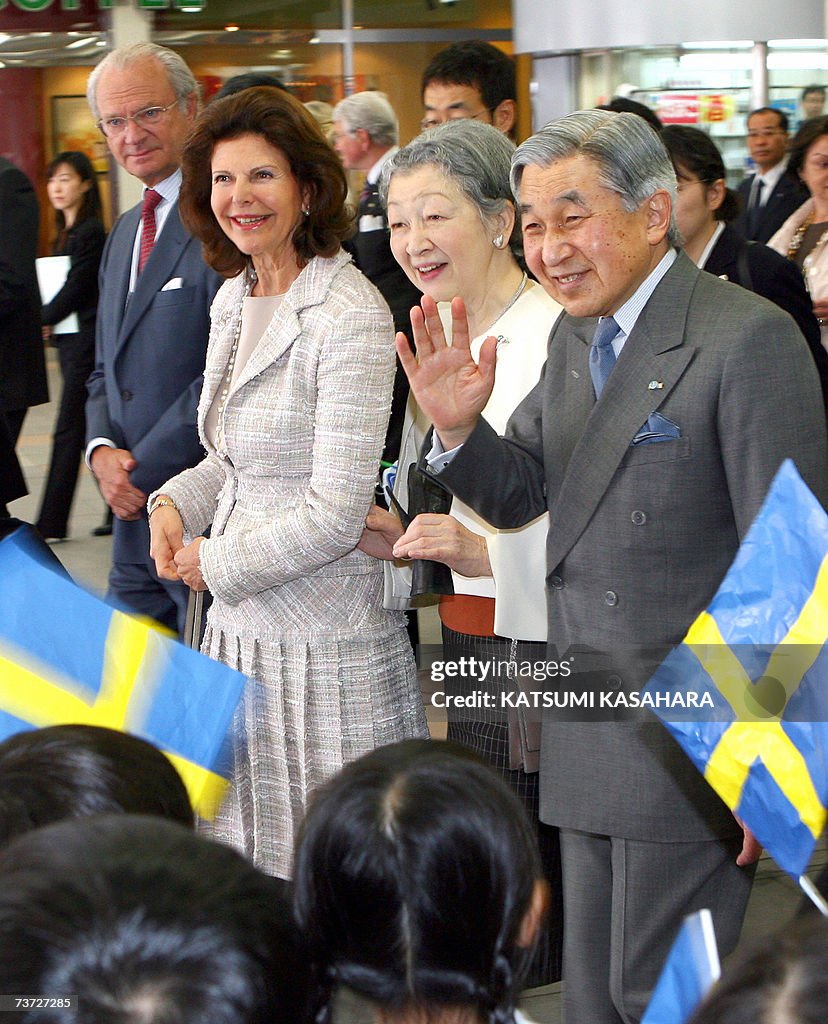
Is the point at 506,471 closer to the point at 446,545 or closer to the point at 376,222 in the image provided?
the point at 446,545

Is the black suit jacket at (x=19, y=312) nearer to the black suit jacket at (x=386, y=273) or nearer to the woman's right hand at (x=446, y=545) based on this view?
the black suit jacket at (x=386, y=273)

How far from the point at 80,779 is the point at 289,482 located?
1.53m

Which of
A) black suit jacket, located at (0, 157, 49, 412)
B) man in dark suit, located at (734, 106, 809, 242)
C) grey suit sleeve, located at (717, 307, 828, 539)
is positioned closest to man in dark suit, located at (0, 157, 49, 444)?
black suit jacket, located at (0, 157, 49, 412)

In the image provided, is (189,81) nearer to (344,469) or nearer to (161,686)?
(344,469)

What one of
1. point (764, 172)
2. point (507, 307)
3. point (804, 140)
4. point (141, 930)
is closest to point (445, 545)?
point (507, 307)

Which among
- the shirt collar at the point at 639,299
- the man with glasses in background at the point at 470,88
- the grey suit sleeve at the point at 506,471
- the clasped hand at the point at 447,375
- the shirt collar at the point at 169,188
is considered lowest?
the grey suit sleeve at the point at 506,471

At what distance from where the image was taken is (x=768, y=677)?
181 centimetres

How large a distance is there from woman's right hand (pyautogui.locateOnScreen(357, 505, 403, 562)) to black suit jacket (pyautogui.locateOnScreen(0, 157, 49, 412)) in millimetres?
2812

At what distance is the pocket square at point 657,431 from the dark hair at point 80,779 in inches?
41.1

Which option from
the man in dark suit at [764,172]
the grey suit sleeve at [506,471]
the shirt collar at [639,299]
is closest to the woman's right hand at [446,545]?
the grey suit sleeve at [506,471]

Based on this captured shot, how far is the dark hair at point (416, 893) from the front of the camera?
1223 mm

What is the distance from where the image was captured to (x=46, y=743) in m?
1.30

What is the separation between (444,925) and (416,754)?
158 millimetres

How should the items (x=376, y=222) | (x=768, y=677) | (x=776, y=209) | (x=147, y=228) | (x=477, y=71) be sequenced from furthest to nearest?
(x=776, y=209), (x=477, y=71), (x=376, y=222), (x=147, y=228), (x=768, y=677)
